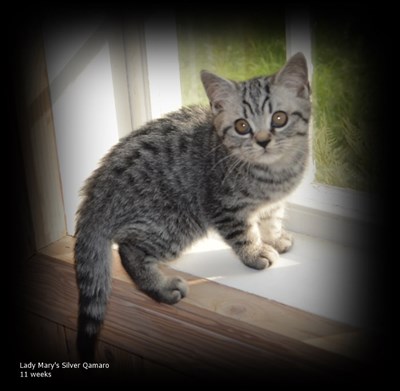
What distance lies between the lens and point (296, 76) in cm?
153

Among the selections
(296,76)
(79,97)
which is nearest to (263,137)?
(296,76)

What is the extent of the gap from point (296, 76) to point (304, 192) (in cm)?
42

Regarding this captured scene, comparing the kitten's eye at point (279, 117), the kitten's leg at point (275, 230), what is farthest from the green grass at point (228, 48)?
the kitten's leg at point (275, 230)

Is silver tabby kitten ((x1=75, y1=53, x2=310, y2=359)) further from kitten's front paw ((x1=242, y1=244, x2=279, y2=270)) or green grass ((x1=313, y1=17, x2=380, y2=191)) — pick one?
green grass ((x1=313, y1=17, x2=380, y2=191))

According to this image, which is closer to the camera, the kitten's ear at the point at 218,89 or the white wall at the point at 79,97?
the kitten's ear at the point at 218,89

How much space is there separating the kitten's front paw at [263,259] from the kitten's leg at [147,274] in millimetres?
197

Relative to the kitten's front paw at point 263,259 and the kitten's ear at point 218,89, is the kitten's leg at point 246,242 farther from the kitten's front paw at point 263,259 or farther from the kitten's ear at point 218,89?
the kitten's ear at point 218,89

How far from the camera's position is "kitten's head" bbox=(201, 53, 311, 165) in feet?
5.12

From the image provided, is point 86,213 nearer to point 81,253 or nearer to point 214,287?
point 81,253

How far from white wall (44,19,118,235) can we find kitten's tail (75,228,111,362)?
10.7 inches

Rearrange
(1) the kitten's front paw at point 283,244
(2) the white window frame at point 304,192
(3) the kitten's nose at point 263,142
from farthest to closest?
(1) the kitten's front paw at point 283,244
(2) the white window frame at point 304,192
(3) the kitten's nose at point 263,142

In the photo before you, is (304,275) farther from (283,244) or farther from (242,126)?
(242,126)

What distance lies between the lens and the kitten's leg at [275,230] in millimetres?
1832

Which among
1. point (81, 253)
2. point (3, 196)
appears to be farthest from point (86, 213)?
point (3, 196)
